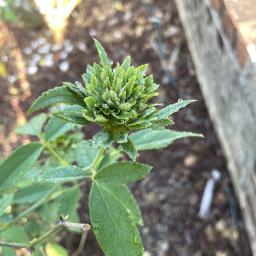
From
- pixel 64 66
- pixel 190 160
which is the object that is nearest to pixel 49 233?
pixel 190 160

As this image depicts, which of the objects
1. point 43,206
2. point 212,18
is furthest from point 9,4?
point 43,206

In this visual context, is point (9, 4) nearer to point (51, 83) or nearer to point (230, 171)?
point (51, 83)

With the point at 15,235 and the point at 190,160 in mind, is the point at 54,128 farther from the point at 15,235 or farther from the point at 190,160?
the point at 190,160

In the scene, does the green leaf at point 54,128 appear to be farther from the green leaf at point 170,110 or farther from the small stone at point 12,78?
the small stone at point 12,78

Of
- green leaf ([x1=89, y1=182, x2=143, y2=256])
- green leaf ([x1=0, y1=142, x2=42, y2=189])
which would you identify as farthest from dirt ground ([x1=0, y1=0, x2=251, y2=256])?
green leaf ([x1=89, y1=182, x2=143, y2=256])

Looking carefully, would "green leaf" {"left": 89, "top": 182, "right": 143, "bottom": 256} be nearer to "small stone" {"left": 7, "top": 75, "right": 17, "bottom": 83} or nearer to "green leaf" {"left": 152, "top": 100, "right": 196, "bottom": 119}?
"green leaf" {"left": 152, "top": 100, "right": 196, "bottom": 119}

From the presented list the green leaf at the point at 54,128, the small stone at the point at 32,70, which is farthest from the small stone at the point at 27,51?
the green leaf at the point at 54,128
